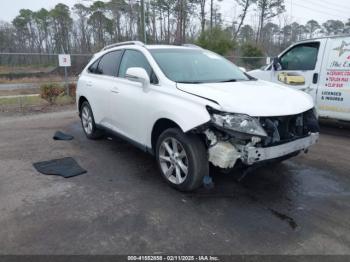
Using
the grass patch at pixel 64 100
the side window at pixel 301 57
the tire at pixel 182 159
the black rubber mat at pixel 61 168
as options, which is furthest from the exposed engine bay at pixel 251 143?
the grass patch at pixel 64 100

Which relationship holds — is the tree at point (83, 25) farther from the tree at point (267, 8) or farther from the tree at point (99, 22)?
the tree at point (267, 8)

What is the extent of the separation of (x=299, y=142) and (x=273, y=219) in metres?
0.99

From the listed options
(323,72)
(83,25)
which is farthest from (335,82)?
(83,25)

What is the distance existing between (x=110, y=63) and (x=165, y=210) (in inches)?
116

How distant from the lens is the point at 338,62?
5.89 m

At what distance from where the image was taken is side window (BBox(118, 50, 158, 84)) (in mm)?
4078

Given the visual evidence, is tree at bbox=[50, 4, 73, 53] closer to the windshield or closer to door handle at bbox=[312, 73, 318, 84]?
door handle at bbox=[312, 73, 318, 84]

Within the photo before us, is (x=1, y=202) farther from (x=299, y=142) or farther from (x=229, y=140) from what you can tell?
(x=299, y=142)

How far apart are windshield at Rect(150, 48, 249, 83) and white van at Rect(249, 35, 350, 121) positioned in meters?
2.32

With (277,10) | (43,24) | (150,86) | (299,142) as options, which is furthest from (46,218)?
(43,24)

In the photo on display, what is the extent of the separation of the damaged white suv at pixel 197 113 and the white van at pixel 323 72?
7.81ft

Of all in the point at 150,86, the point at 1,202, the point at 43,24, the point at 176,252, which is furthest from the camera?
the point at 43,24

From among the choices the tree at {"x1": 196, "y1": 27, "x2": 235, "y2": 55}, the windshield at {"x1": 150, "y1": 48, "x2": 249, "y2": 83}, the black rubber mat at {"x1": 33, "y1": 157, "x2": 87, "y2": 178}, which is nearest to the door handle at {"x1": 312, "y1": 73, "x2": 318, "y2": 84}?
the windshield at {"x1": 150, "y1": 48, "x2": 249, "y2": 83}

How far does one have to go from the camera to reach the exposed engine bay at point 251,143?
312 cm
